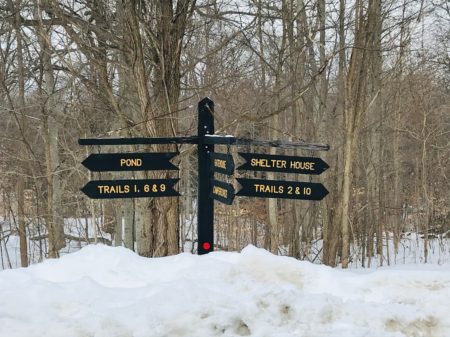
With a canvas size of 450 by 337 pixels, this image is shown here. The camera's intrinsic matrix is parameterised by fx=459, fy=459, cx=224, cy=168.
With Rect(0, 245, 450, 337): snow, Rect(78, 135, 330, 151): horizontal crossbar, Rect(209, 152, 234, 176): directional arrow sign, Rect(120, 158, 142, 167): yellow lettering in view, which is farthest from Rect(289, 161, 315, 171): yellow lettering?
Rect(120, 158, 142, 167): yellow lettering

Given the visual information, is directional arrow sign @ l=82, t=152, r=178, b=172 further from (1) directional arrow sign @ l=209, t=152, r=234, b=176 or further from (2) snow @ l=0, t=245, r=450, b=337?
(2) snow @ l=0, t=245, r=450, b=337

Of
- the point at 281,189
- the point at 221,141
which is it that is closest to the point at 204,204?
the point at 221,141

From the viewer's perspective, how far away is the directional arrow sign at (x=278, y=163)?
4.27 metres

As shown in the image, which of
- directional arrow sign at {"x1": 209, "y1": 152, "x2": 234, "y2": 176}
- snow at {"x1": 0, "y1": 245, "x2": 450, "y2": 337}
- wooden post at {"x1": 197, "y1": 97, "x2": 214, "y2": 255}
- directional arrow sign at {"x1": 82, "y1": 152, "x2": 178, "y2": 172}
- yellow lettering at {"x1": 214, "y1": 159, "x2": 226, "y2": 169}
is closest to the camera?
snow at {"x1": 0, "y1": 245, "x2": 450, "y2": 337}

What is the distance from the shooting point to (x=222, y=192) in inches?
168

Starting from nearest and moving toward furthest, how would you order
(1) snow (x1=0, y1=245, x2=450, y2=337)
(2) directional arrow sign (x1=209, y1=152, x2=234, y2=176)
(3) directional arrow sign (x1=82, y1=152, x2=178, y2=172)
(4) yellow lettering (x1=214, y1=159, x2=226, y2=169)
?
(1) snow (x1=0, y1=245, x2=450, y2=337)
(2) directional arrow sign (x1=209, y1=152, x2=234, y2=176)
(4) yellow lettering (x1=214, y1=159, x2=226, y2=169)
(3) directional arrow sign (x1=82, y1=152, x2=178, y2=172)

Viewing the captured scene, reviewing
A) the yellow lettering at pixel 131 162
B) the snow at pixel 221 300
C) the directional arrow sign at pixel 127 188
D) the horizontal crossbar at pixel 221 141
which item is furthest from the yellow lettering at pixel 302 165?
the yellow lettering at pixel 131 162

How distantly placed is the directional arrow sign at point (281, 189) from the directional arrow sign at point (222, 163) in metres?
0.21

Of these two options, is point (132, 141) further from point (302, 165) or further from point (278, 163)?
point (302, 165)

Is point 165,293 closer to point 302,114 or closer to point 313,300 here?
point 313,300

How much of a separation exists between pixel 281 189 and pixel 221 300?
5.15ft

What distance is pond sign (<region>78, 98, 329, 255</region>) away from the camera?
426 centimetres

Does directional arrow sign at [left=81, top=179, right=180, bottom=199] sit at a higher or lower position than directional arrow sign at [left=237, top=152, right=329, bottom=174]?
lower

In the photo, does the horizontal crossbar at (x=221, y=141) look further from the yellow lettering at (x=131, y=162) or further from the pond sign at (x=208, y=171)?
the yellow lettering at (x=131, y=162)
